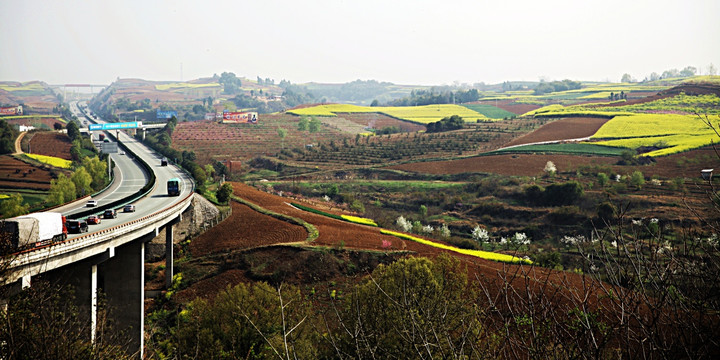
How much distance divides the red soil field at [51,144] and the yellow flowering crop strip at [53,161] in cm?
250

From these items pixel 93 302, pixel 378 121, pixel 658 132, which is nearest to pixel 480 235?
pixel 93 302

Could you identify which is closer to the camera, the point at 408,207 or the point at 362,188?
the point at 408,207

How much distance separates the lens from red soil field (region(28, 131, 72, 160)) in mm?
90750

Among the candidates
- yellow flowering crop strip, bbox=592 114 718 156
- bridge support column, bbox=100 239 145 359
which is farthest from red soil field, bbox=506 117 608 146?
bridge support column, bbox=100 239 145 359

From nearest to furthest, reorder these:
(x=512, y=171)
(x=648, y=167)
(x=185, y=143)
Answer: (x=648, y=167)
(x=512, y=171)
(x=185, y=143)

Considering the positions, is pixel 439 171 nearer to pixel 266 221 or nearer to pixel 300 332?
pixel 266 221

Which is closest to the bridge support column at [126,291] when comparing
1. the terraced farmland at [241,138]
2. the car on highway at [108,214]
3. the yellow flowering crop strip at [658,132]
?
the car on highway at [108,214]

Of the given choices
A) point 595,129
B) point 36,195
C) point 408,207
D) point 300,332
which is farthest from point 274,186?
point 595,129

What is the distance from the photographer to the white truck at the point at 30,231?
23094mm

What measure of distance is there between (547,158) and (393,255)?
187 feet

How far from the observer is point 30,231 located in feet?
80.4

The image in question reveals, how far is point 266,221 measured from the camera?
173ft

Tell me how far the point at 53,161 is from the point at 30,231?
68165 mm

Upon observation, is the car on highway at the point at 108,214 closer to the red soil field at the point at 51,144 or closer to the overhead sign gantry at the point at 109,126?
the red soil field at the point at 51,144
